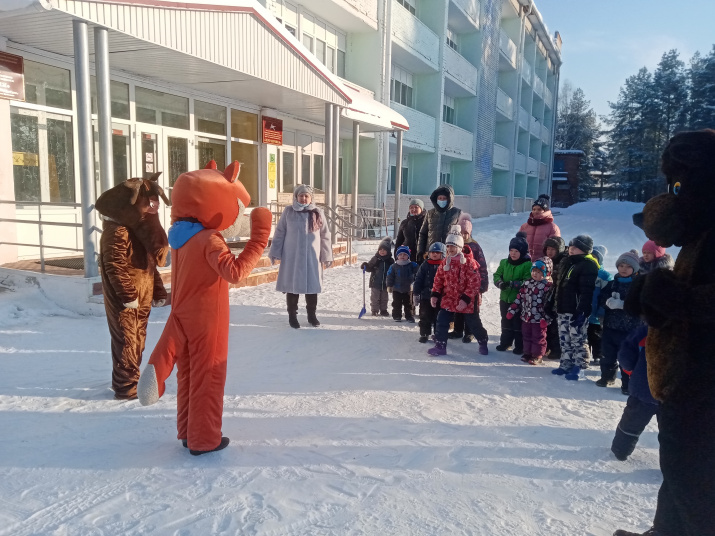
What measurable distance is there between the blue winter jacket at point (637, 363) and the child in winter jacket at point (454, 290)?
2.19 metres

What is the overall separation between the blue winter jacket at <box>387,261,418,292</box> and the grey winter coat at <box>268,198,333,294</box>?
928 millimetres

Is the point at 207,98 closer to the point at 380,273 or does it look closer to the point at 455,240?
the point at 380,273

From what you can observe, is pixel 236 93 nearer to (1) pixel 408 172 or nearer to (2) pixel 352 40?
(2) pixel 352 40

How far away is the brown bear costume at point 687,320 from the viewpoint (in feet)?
5.94

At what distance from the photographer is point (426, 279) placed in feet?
18.5

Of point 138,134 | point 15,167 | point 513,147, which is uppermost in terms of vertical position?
point 513,147

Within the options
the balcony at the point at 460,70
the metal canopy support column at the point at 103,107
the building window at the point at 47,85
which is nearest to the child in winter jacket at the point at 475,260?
the metal canopy support column at the point at 103,107

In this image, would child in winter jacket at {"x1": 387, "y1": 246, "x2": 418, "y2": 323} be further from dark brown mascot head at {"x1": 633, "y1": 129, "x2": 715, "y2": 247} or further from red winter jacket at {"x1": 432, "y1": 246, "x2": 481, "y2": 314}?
dark brown mascot head at {"x1": 633, "y1": 129, "x2": 715, "y2": 247}

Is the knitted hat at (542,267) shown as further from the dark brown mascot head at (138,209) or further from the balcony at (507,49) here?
the balcony at (507,49)

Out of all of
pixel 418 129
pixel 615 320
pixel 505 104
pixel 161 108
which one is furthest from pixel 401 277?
pixel 505 104

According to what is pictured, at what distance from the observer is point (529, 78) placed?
37031 millimetres

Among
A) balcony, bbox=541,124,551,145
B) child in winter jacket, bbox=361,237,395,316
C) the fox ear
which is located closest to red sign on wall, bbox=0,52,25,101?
child in winter jacket, bbox=361,237,395,316

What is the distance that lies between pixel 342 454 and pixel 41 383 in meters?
2.69

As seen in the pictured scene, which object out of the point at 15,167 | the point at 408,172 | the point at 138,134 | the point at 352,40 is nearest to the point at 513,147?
the point at 408,172
